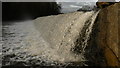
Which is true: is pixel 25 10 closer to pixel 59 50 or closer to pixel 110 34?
pixel 59 50

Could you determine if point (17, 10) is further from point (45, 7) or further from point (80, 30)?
point (80, 30)

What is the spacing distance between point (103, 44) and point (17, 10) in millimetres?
16587

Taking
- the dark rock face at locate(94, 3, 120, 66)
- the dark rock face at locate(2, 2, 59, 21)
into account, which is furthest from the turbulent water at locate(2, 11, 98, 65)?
the dark rock face at locate(2, 2, 59, 21)

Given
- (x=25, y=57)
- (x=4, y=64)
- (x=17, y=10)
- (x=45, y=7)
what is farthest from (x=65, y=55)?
(x=45, y=7)

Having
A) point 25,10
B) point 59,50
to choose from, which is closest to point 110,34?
point 59,50

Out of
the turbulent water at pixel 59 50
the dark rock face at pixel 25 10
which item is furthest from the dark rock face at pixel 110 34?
the dark rock face at pixel 25 10

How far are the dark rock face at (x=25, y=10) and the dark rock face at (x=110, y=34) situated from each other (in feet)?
50.2

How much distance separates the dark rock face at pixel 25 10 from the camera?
19156 mm

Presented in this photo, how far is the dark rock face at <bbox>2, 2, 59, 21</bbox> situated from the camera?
62.8 feet

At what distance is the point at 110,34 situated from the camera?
14.4ft

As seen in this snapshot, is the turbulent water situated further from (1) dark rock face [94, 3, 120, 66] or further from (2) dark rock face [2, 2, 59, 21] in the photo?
(2) dark rock face [2, 2, 59, 21]

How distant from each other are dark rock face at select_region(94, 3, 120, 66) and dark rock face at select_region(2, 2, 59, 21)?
15.3 meters

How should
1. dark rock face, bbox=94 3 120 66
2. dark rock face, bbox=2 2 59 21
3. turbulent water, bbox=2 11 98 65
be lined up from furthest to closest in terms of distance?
dark rock face, bbox=2 2 59 21 < turbulent water, bbox=2 11 98 65 < dark rock face, bbox=94 3 120 66

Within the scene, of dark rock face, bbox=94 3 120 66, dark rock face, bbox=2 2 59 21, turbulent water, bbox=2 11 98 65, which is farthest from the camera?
dark rock face, bbox=2 2 59 21
